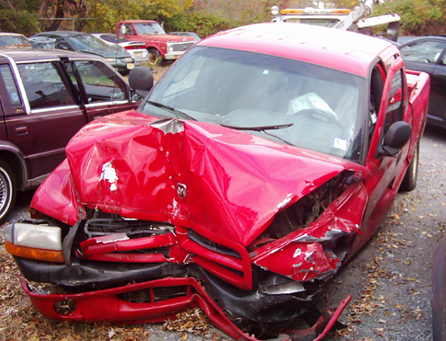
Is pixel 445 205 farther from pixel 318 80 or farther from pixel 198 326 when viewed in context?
pixel 198 326

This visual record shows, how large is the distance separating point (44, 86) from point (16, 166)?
99cm

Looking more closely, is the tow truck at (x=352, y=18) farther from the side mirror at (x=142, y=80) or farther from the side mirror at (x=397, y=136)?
the side mirror at (x=397, y=136)

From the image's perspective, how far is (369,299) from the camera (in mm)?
3619

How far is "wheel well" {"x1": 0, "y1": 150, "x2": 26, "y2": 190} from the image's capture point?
477cm

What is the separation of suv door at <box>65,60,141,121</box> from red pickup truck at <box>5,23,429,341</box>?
7.59 feet

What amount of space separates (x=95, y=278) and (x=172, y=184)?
0.76m

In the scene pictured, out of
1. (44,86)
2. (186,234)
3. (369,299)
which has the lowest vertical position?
(369,299)

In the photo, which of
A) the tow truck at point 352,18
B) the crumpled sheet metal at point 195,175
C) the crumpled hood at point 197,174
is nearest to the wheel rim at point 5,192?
the crumpled sheet metal at point 195,175

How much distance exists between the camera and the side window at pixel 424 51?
855 centimetres

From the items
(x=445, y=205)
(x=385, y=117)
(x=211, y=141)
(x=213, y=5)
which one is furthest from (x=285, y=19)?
(x=213, y=5)

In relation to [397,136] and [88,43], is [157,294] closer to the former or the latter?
[397,136]

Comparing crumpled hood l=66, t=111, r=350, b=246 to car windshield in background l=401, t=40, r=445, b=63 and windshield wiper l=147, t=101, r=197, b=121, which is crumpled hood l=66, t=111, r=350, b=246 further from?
car windshield in background l=401, t=40, r=445, b=63

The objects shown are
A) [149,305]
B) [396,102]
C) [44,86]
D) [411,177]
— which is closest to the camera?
[149,305]

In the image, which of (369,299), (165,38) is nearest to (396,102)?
(369,299)
